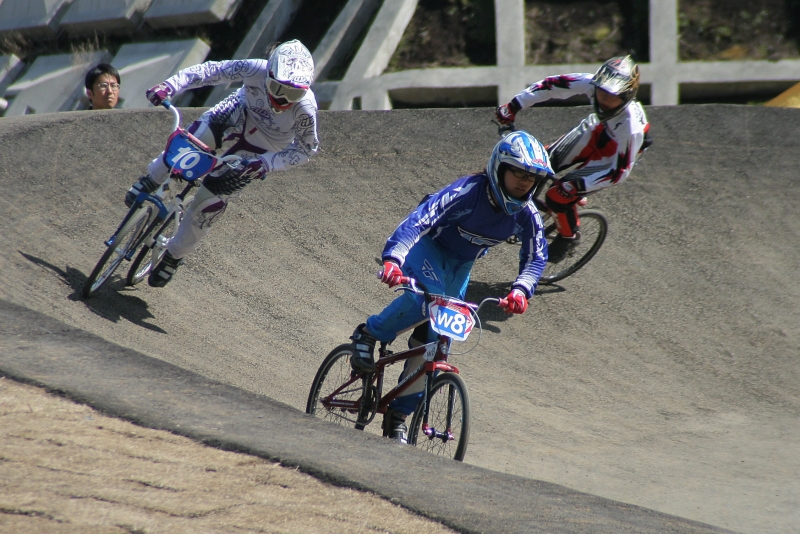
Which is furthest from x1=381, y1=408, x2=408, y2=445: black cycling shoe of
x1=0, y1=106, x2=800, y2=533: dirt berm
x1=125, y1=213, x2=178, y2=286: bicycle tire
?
x1=125, y1=213, x2=178, y2=286: bicycle tire

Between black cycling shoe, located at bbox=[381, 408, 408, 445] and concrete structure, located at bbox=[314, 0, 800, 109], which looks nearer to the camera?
black cycling shoe, located at bbox=[381, 408, 408, 445]

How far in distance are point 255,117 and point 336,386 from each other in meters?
3.02

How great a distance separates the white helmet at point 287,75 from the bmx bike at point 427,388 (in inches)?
96.9

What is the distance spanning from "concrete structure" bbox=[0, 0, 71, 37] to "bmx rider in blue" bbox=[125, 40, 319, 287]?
652 inches

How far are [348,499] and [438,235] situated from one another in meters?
2.28

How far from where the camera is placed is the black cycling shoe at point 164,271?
285 inches

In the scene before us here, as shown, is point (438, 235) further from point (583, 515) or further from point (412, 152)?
point (412, 152)

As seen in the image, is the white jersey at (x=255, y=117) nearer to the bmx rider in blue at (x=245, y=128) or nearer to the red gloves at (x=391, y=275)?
the bmx rider in blue at (x=245, y=128)

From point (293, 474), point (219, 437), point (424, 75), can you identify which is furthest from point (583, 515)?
point (424, 75)

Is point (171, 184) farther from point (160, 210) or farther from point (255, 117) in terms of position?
point (255, 117)

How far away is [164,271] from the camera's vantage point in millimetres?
7246

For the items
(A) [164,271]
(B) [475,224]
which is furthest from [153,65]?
(B) [475,224]

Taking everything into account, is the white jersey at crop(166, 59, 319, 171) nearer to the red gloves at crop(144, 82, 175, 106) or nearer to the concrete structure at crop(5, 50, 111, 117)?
the red gloves at crop(144, 82, 175, 106)

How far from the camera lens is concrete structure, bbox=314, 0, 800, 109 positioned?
16.8 metres
